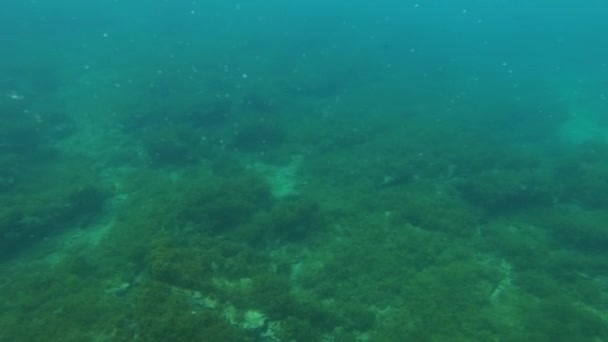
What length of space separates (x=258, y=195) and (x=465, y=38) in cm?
5562

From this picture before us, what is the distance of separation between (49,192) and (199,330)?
9452mm

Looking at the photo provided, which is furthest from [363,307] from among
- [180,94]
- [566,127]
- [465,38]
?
[465,38]

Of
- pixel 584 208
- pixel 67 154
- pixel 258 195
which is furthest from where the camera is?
pixel 67 154

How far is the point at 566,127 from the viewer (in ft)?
85.8

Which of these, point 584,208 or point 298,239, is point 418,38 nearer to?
point 584,208

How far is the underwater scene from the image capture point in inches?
363

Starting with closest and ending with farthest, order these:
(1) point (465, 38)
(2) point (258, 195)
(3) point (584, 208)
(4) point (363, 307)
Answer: (4) point (363, 307), (2) point (258, 195), (3) point (584, 208), (1) point (465, 38)

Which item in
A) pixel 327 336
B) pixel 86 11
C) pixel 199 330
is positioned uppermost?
pixel 86 11

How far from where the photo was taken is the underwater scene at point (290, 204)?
9211 mm

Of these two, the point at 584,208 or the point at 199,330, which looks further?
the point at 584,208

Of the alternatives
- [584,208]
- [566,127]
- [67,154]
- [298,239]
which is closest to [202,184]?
[298,239]

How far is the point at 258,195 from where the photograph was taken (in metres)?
14.1

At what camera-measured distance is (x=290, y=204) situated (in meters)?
13.2

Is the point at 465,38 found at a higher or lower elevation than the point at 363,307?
higher
